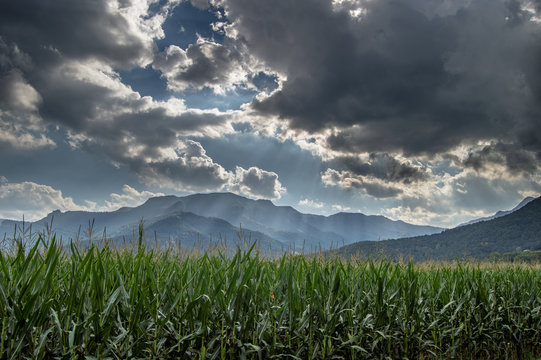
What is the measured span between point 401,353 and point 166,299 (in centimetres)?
402

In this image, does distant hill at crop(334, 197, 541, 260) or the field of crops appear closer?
the field of crops

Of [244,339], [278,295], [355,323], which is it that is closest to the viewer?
[244,339]

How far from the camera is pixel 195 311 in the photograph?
434 centimetres

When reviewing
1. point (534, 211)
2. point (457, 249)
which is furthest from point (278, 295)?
point (534, 211)

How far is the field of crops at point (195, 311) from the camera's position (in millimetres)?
3453

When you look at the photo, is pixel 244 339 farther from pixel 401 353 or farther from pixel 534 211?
pixel 534 211

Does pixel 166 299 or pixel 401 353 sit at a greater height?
pixel 166 299

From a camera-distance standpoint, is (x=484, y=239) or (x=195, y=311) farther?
(x=484, y=239)

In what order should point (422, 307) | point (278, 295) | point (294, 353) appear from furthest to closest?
point (422, 307)
point (278, 295)
point (294, 353)

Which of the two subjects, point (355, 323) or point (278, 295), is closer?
point (278, 295)

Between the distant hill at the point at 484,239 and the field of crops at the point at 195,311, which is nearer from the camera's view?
the field of crops at the point at 195,311

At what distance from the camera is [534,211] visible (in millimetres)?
192625

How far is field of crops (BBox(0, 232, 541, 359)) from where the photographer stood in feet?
11.3

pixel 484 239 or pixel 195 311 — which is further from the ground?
pixel 484 239
